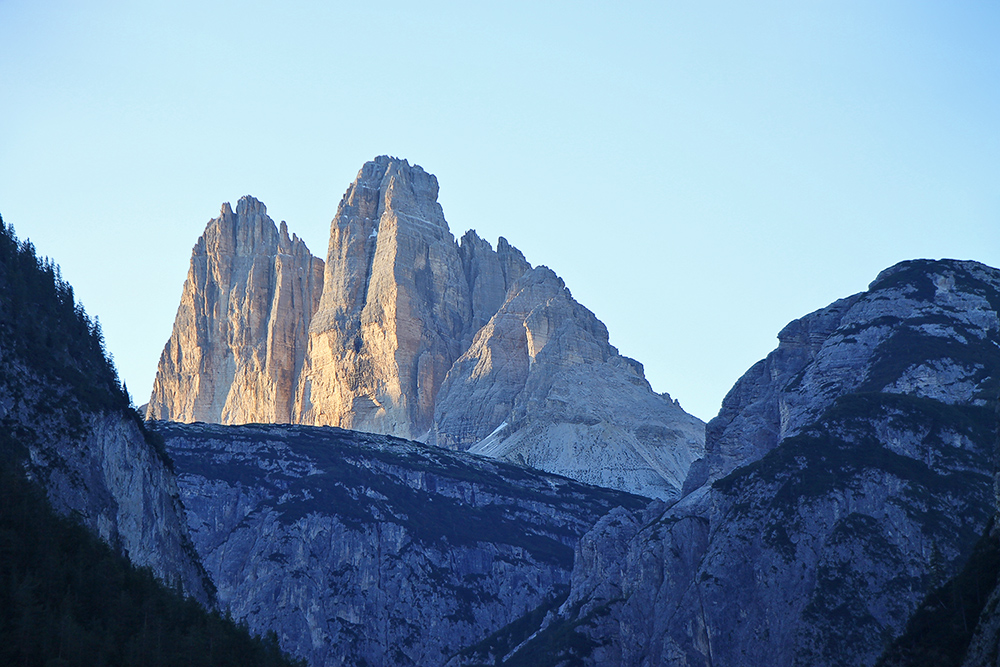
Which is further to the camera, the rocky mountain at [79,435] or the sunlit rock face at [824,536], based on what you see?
the sunlit rock face at [824,536]

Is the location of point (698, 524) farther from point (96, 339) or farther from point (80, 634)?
point (80, 634)

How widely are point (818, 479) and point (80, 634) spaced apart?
102010mm

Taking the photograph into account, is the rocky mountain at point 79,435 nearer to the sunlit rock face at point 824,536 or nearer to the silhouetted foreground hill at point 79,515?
the silhouetted foreground hill at point 79,515

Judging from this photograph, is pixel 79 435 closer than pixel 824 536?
Yes

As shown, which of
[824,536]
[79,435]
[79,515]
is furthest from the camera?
[824,536]

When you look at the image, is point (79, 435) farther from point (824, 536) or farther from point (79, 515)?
point (824, 536)

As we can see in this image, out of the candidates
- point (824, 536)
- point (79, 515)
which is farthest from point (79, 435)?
point (824, 536)

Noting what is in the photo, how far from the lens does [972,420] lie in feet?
555

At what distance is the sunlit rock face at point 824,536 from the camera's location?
147875mm

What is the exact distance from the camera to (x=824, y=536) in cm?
15612

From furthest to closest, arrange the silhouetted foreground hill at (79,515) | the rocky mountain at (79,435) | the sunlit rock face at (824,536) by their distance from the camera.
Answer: the sunlit rock face at (824,536) → the rocky mountain at (79,435) → the silhouetted foreground hill at (79,515)

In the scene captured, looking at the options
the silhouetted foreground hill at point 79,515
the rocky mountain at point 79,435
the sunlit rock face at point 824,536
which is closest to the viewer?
the silhouetted foreground hill at point 79,515

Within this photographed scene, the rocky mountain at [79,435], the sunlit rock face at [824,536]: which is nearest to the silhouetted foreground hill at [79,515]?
the rocky mountain at [79,435]

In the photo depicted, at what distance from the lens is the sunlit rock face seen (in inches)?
5822
